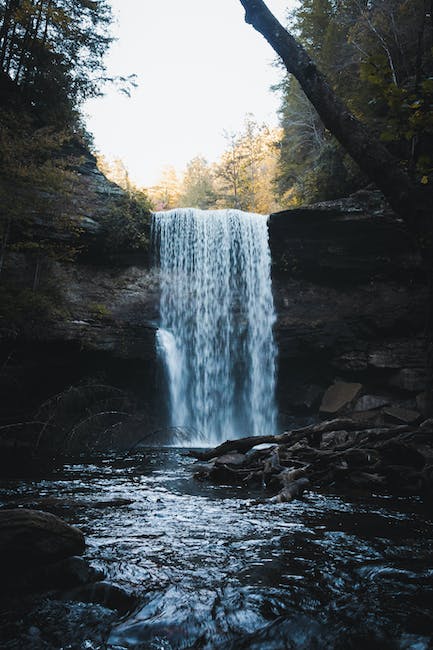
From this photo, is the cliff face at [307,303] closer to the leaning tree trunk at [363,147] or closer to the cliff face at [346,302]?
the cliff face at [346,302]

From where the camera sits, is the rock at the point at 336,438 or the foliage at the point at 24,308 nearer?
the rock at the point at 336,438

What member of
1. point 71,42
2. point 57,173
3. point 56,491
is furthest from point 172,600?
point 71,42

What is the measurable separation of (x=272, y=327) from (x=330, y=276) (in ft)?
11.3

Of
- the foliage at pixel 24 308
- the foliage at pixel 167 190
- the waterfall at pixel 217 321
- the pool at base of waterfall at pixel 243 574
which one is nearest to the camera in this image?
the pool at base of waterfall at pixel 243 574

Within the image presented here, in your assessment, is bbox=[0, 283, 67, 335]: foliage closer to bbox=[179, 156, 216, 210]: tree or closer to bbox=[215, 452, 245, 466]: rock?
bbox=[215, 452, 245, 466]: rock

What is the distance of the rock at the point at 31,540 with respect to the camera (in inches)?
107

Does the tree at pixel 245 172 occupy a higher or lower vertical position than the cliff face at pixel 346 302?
higher

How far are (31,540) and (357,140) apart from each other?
439 centimetres

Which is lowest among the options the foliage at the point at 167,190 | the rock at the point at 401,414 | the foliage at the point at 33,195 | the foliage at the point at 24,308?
the rock at the point at 401,414

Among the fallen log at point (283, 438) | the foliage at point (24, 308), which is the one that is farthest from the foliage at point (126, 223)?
the fallen log at point (283, 438)

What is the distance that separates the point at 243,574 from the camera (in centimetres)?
307

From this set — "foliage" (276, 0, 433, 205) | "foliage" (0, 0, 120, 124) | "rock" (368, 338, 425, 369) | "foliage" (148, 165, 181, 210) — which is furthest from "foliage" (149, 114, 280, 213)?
"rock" (368, 338, 425, 369)

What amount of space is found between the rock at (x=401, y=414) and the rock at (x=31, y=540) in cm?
1336

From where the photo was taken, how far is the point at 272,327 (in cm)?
1738
